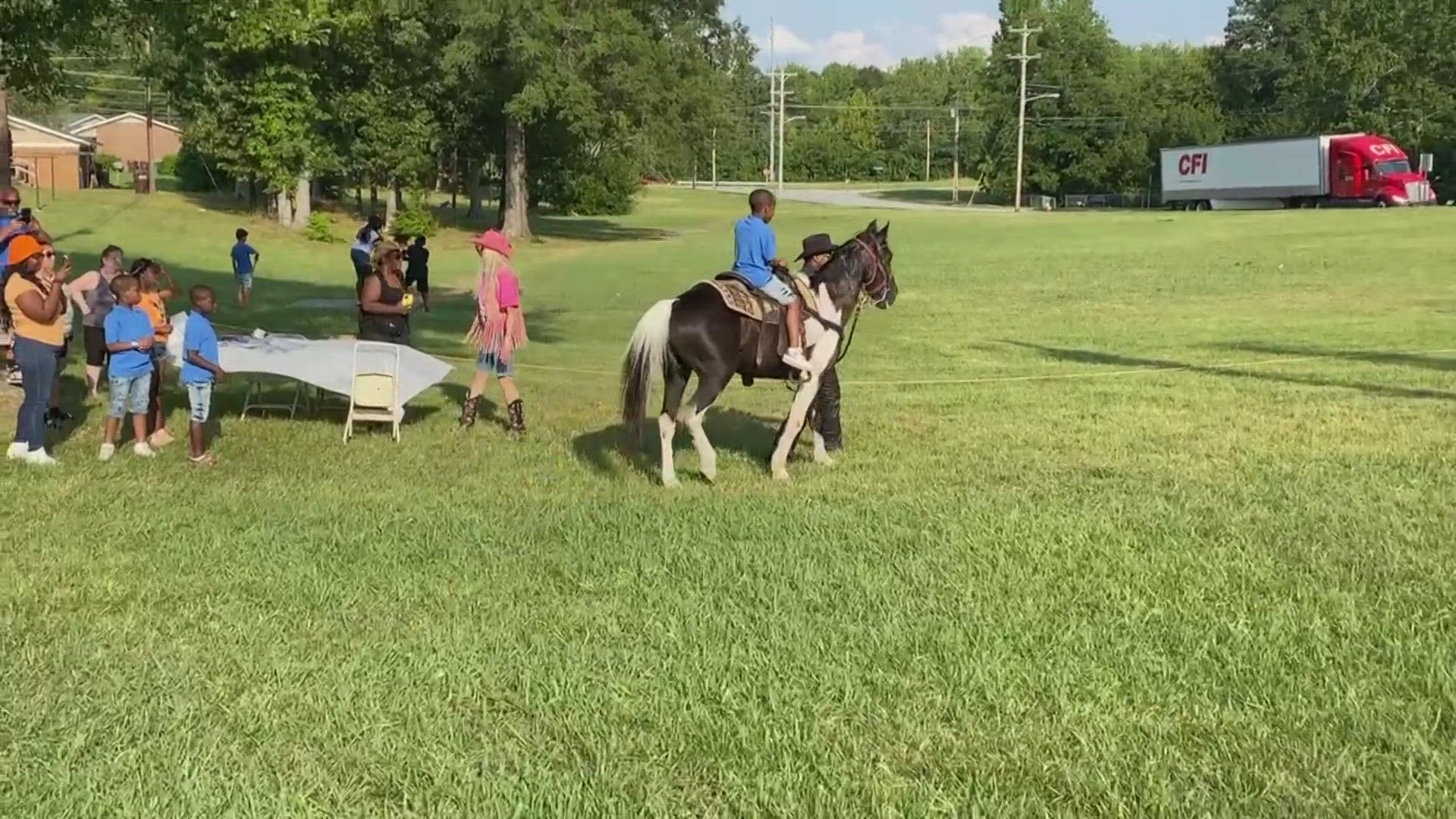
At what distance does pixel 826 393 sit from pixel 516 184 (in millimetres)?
45202

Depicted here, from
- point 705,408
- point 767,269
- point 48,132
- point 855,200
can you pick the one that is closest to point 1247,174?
point 855,200

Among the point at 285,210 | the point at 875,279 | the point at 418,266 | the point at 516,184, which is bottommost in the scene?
the point at 875,279

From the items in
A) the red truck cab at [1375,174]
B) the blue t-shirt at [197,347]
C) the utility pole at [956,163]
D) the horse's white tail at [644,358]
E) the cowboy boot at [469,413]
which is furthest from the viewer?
the utility pole at [956,163]

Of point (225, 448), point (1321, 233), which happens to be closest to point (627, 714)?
point (225, 448)

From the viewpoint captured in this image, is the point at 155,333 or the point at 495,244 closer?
the point at 155,333

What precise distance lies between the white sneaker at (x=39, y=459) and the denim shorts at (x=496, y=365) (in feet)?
12.1

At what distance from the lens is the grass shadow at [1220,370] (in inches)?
527

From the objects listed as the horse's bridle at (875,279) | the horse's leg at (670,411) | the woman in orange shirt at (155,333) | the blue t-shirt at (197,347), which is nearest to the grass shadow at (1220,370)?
the horse's bridle at (875,279)

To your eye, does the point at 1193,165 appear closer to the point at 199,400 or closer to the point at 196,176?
the point at 196,176

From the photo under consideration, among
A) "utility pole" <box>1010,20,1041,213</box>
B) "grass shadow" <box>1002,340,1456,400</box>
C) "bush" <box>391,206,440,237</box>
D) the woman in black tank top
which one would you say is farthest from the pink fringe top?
"utility pole" <box>1010,20,1041,213</box>

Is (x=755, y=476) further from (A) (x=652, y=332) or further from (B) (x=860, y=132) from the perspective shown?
(B) (x=860, y=132)

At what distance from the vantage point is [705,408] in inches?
382

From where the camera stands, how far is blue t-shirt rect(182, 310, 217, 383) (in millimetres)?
10461

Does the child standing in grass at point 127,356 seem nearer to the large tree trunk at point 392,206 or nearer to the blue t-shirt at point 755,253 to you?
the blue t-shirt at point 755,253
